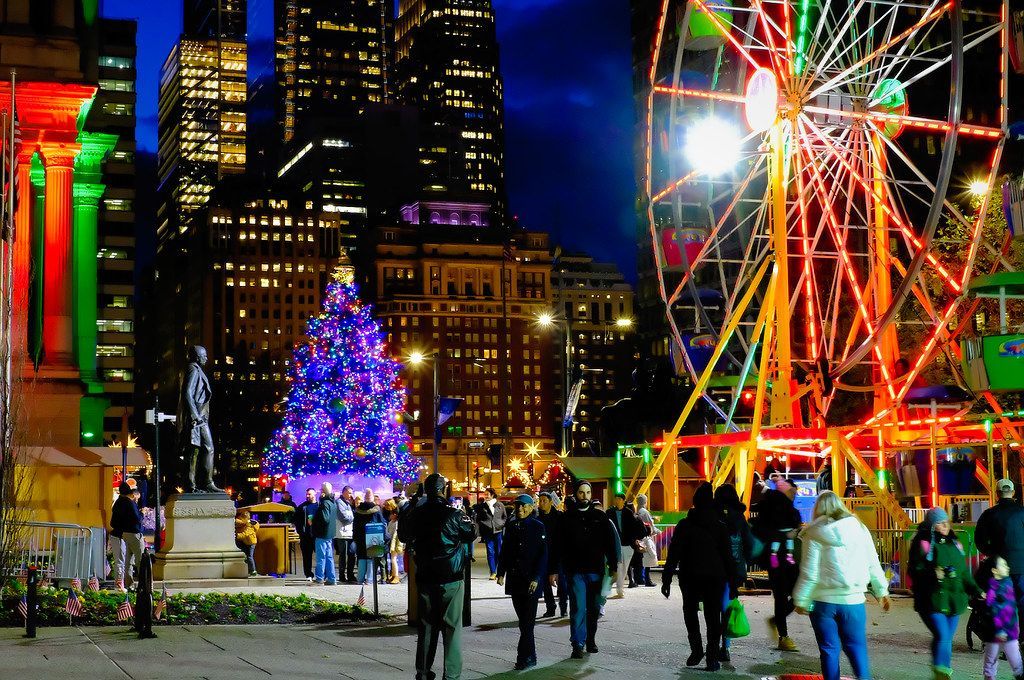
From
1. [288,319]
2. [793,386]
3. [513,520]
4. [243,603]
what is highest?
[288,319]

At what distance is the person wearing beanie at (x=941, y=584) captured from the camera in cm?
1210

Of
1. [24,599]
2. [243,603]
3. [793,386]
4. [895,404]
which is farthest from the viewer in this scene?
[793,386]

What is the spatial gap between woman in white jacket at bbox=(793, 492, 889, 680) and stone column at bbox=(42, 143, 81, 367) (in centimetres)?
3655

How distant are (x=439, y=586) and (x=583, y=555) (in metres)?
2.54

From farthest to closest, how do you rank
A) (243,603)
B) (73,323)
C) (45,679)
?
1. (73,323)
2. (243,603)
3. (45,679)

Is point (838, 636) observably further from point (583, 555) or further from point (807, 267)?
point (807, 267)

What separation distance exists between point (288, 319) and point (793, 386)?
157501 millimetres

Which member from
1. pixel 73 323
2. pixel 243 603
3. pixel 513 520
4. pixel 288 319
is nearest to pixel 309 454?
pixel 73 323

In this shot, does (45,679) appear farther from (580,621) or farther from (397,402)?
(397,402)

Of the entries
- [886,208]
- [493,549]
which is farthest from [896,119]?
[493,549]

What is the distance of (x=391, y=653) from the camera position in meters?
15.3

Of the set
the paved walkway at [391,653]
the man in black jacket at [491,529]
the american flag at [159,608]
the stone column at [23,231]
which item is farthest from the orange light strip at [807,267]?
the american flag at [159,608]

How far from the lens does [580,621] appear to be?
1484 cm

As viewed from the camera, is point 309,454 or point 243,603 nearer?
point 243,603
